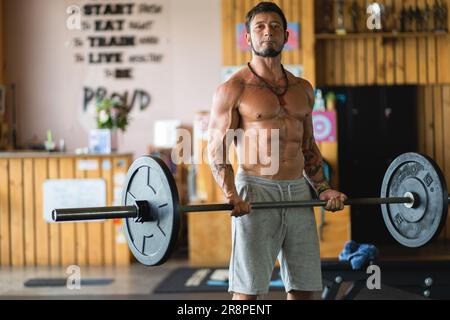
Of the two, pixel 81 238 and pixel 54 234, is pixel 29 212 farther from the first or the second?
pixel 81 238

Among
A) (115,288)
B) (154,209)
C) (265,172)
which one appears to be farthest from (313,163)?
(115,288)

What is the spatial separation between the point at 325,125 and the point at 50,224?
9.36 ft

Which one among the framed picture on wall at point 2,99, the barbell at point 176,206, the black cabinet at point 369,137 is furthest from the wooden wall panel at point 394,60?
the barbell at point 176,206

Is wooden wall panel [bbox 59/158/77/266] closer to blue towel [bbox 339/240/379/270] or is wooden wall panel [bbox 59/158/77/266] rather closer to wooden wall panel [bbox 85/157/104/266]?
wooden wall panel [bbox 85/157/104/266]

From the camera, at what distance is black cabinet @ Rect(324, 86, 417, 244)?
7609 mm

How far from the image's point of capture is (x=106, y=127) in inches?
275

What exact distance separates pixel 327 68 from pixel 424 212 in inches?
189

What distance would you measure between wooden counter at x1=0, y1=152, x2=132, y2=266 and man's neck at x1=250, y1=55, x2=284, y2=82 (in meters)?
3.98

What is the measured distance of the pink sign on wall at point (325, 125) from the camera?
6.65 m

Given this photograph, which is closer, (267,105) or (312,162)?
(267,105)

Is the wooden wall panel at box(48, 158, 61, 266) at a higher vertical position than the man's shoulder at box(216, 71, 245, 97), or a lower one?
lower

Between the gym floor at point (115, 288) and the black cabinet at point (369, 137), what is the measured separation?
2.09 m

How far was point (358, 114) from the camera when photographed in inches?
300

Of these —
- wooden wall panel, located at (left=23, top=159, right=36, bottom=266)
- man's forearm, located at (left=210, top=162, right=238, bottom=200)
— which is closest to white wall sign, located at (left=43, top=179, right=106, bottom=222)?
wooden wall panel, located at (left=23, top=159, right=36, bottom=266)
